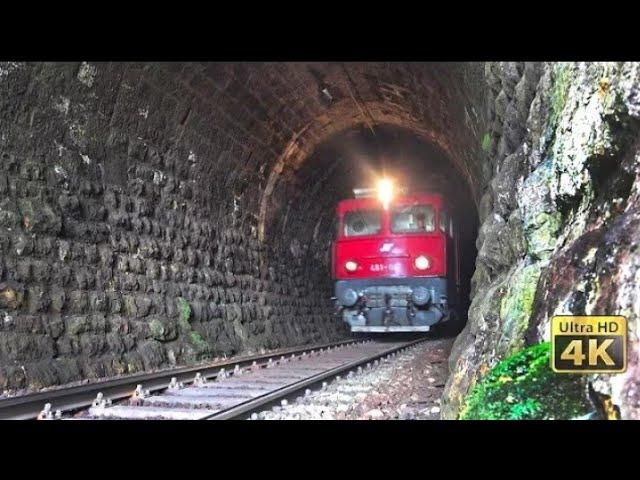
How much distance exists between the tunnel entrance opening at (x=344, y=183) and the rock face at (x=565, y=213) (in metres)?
7.12

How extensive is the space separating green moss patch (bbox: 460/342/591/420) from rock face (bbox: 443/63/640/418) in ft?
0.52

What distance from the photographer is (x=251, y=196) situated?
10859 mm

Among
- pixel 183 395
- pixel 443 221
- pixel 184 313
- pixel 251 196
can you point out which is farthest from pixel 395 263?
pixel 183 395

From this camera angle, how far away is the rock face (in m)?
2.76

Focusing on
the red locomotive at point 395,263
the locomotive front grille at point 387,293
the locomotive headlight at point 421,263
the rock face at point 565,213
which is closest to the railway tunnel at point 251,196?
the rock face at point 565,213

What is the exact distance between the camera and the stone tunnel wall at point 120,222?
596 cm

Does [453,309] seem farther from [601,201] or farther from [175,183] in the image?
[601,201]

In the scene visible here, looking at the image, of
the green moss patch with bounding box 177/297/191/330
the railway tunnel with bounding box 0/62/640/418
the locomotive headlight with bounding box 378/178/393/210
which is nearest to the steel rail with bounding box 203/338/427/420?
the railway tunnel with bounding box 0/62/640/418

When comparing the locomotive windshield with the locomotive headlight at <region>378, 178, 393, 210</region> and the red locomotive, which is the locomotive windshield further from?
the locomotive headlight at <region>378, 178, 393, 210</region>

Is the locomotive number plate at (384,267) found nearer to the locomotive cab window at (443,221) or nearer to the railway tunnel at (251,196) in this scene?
the locomotive cab window at (443,221)

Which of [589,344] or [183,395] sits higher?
[589,344]

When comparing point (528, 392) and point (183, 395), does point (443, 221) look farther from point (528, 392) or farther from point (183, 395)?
point (528, 392)

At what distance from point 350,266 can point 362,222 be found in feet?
3.12

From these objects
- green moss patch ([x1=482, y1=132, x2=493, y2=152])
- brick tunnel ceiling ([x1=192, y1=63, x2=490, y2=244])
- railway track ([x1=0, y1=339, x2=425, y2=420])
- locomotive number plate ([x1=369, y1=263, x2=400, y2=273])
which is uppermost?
brick tunnel ceiling ([x1=192, y1=63, x2=490, y2=244])
